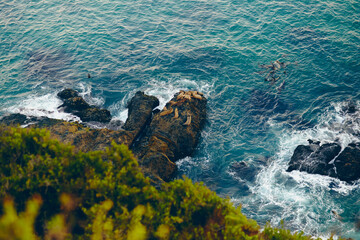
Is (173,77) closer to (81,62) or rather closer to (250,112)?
(250,112)

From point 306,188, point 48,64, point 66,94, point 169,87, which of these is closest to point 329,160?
point 306,188

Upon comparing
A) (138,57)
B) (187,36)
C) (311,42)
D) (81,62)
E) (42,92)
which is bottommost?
(42,92)

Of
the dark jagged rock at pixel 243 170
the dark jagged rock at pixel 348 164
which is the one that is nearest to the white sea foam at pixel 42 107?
the dark jagged rock at pixel 243 170

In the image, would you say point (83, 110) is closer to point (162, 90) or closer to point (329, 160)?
point (162, 90)

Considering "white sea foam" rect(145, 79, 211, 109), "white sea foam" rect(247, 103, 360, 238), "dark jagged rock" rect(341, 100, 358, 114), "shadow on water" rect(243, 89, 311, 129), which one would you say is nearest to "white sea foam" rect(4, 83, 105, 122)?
"white sea foam" rect(145, 79, 211, 109)

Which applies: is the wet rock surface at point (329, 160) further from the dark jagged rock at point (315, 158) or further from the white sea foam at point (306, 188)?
the white sea foam at point (306, 188)

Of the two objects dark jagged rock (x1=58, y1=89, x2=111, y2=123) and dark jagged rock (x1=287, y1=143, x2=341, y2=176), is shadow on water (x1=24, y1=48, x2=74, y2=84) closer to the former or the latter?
dark jagged rock (x1=58, y1=89, x2=111, y2=123)

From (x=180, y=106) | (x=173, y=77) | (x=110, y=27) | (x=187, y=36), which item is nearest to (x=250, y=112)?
(x=180, y=106)
